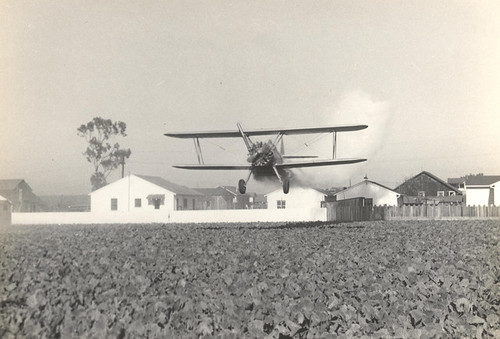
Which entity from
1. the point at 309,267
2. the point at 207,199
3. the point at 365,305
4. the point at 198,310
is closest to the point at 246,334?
the point at 198,310

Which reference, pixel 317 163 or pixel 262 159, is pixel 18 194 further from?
pixel 317 163

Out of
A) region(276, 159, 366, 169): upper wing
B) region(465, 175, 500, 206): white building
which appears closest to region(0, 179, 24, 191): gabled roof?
region(465, 175, 500, 206): white building

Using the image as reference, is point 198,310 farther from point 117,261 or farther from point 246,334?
point 117,261

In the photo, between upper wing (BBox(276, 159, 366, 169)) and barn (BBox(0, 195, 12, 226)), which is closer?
upper wing (BBox(276, 159, 366, 169))

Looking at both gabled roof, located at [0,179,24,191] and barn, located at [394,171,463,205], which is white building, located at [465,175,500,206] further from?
gabled roof, located at [0,179,24,191]

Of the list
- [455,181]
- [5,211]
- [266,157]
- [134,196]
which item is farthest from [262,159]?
[455,181]

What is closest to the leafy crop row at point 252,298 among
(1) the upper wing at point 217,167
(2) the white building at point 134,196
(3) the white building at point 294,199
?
(1) the upper wing at point 217,167
